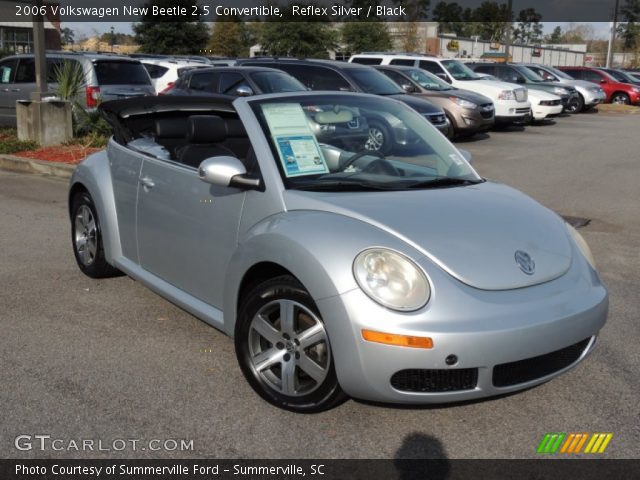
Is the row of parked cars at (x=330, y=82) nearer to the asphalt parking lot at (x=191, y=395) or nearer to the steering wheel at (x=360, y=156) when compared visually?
the asphalt parking lot at (x=191, y=395)

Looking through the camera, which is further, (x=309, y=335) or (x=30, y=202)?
(x=30, y=202)

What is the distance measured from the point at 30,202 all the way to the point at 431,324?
23.8 ft

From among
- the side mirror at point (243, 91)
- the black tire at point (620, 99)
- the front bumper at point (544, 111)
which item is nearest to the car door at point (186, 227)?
the side mirror at point (243, 91)

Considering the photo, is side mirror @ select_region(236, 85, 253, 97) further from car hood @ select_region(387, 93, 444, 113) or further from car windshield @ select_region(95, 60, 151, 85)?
car hood @ select_region(387, 93, 444, 113)

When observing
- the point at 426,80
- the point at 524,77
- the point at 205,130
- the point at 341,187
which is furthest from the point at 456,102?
the point at 341,187

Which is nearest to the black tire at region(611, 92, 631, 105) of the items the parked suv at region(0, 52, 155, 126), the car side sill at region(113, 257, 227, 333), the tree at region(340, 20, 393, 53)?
the parked suv at region(0, 52, 155, 126)

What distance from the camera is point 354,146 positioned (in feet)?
14.4

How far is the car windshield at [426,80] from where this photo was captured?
17.5 metres

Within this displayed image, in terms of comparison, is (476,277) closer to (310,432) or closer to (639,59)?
(310,432)

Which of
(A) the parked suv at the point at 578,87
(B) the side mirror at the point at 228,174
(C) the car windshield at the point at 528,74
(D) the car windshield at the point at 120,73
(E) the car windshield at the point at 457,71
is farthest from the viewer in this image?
(A) the parked suv at the point at 578,87

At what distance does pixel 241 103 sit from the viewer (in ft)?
14.3

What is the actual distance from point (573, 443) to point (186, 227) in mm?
2414

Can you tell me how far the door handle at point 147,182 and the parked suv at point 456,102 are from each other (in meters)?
12.4

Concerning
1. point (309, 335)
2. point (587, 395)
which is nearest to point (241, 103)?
point (309, 335)
